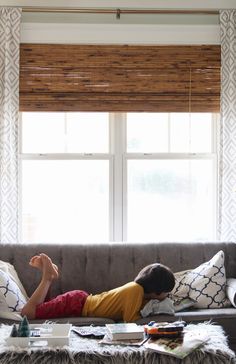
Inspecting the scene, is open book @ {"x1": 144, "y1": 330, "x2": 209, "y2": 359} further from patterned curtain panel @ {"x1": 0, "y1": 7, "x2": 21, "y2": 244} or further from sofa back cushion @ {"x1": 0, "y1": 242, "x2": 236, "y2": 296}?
patterned curtain panel @ {"x1": 0, "y1": 7, "x2": 21, "y2": 244}

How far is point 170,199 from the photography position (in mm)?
4719

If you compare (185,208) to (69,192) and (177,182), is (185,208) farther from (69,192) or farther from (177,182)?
(69,192)

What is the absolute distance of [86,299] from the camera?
3.50 m

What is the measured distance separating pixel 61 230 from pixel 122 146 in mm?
836

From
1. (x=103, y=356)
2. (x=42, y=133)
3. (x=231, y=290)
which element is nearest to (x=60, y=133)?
(x=42, y=133)

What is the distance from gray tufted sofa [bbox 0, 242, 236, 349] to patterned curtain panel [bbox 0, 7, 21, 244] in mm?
432

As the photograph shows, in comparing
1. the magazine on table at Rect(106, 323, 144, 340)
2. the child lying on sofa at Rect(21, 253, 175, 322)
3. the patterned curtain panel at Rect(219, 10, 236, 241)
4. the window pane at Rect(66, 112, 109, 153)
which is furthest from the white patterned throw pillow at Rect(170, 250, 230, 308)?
the window pane at Rect(66, 112, 109, 153)

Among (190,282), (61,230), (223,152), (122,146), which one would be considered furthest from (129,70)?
(190,282)

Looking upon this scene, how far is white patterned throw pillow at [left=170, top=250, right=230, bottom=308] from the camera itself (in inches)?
147

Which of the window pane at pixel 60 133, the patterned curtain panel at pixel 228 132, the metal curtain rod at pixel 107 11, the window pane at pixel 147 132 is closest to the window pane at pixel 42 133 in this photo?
the window pane at pixel 60 133

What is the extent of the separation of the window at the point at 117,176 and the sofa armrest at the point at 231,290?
0.77 metres

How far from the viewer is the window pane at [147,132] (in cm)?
466

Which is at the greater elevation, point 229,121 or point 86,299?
point 229,121

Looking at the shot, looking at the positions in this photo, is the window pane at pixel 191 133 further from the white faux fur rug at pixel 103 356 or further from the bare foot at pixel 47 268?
the white faux fur rug at pixel 103 356
